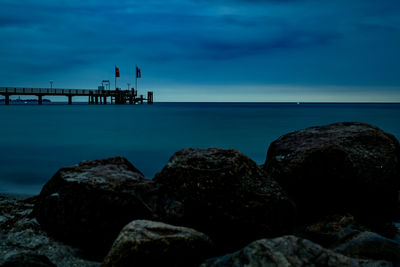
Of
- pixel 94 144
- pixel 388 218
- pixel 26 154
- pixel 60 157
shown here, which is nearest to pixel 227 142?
pixel 94 144

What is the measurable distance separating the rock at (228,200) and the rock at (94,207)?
36cm

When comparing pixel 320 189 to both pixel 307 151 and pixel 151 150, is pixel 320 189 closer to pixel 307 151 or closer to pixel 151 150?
pixel 307 151

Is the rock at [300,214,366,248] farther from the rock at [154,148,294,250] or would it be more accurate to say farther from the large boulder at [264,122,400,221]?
the large boulder at [264,122,400,221]

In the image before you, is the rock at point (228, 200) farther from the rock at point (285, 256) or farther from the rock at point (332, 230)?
the rock at point (285, 256)

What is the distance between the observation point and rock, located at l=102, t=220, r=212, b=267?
2.86 meters

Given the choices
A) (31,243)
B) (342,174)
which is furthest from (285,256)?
(31,243)

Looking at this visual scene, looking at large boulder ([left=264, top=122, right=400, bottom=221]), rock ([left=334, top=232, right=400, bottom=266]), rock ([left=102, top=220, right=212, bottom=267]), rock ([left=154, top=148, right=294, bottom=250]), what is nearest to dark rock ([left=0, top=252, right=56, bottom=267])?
rock ([left=102, top=220, right=212, bottom=267])

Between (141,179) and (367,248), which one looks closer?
(367,248)

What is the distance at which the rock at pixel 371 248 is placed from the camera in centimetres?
300

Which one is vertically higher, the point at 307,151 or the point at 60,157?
the point at 307,151

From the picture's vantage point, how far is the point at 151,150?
16750 mm

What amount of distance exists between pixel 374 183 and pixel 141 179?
343 cm

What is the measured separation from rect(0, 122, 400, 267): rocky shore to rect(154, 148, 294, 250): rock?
0.04ft

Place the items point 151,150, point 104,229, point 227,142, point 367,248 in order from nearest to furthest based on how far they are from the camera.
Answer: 1. point 367,248
2. point 104,229
3. point 151,150
4. point 227,142
